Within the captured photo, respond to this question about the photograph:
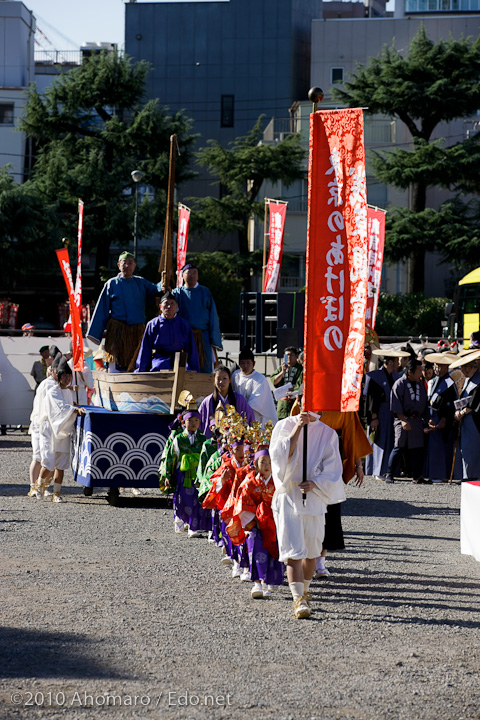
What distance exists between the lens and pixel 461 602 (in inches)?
275

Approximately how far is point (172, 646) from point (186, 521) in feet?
12.6

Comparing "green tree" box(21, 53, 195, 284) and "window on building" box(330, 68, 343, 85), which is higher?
"window on building" box(330, 68, 343, 85)

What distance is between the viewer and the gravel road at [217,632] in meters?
4.79

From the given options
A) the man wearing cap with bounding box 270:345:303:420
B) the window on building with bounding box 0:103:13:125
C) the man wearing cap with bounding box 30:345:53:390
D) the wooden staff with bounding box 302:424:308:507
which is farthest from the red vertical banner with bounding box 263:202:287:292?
the window on building with bounding box 0:103:13:125

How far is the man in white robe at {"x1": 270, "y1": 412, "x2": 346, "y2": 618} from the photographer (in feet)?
21.6

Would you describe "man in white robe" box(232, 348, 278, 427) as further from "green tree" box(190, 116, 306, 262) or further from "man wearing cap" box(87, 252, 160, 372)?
"green tree" box(190, 116, 306, 262)

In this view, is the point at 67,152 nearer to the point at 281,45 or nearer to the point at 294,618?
the point at 281,45

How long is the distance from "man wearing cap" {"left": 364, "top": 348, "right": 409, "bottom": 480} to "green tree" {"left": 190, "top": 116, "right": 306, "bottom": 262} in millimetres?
22396

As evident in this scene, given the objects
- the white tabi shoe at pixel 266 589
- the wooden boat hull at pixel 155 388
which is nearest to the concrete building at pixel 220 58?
the wooden boat hull at pixel 155 388

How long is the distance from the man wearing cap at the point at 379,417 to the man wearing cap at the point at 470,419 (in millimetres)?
1376

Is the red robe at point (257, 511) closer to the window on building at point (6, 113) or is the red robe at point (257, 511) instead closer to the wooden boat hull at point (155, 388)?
the wooden boat hull at point (155, 388)

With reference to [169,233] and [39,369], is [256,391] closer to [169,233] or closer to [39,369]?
[169,233]

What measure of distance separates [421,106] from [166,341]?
27.4 m

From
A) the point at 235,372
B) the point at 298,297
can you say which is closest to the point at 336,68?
the point at 298,297
